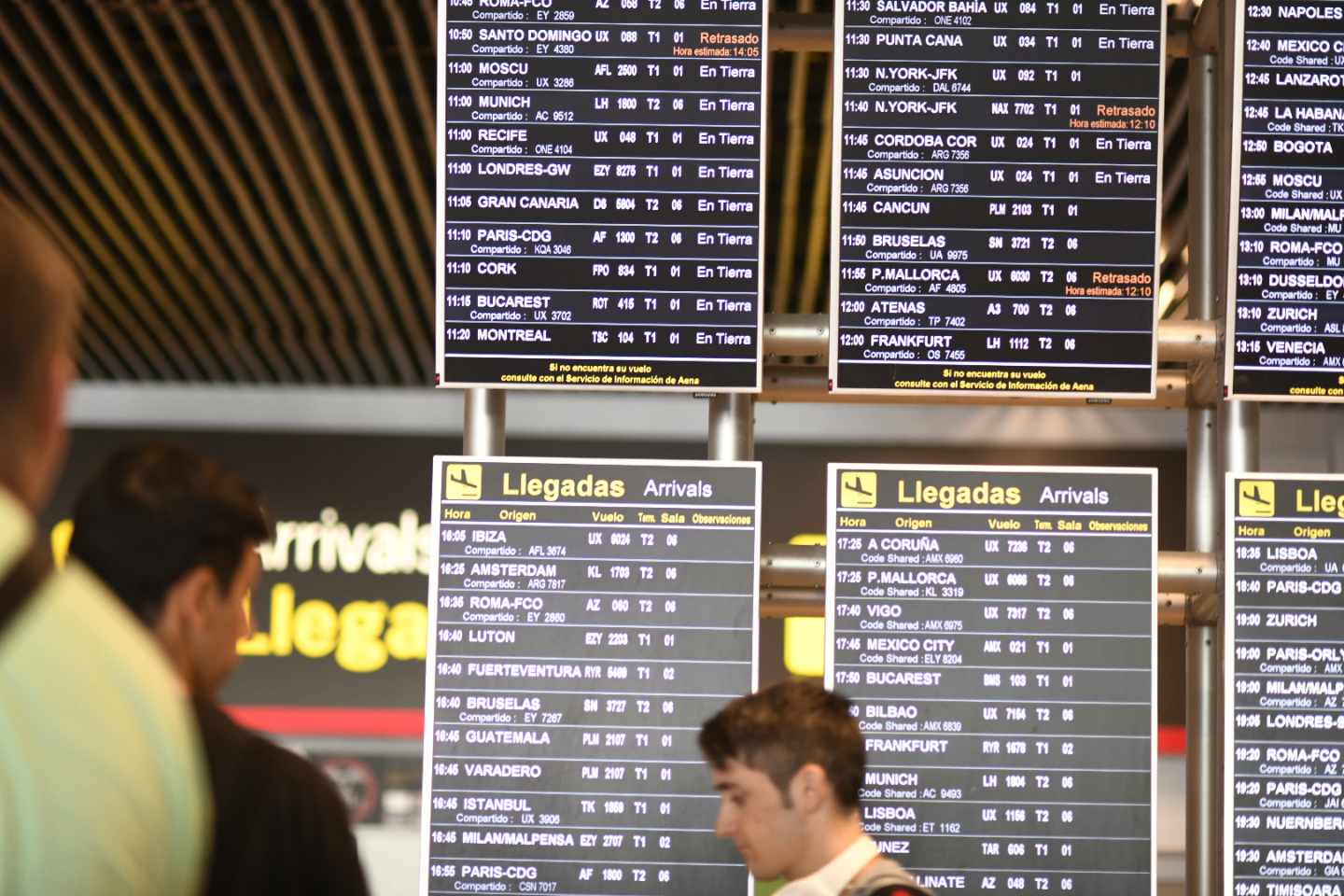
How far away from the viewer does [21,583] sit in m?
0.87

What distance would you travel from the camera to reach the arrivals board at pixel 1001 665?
352cm

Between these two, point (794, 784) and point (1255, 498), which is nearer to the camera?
point (794, 784)

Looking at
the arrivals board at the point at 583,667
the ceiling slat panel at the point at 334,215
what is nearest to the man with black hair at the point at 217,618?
the arrivals board at the point at 583,667

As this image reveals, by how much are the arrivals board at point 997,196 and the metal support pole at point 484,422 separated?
67 cm

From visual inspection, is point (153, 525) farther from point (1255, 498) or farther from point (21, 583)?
point (1255, 498)

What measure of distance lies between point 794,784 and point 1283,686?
1.33 m

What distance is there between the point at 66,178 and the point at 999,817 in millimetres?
4477

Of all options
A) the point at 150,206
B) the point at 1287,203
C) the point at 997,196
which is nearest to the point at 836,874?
the point at 997,196

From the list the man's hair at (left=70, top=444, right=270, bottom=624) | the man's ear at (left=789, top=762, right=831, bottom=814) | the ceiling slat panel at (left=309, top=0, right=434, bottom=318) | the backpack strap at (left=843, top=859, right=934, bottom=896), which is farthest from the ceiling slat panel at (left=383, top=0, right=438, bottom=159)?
the man's hair at (left=70, top=444, right=270, bottom=624)

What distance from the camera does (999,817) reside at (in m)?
3.52

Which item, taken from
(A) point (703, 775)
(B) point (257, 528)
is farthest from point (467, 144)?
(B) point (257, 528)

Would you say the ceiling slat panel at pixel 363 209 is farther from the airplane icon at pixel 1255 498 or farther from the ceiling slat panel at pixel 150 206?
the airplane icon at pixel 1255 498

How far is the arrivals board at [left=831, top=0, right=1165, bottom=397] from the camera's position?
3.62 meters

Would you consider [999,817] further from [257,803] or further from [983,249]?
[257,803]
